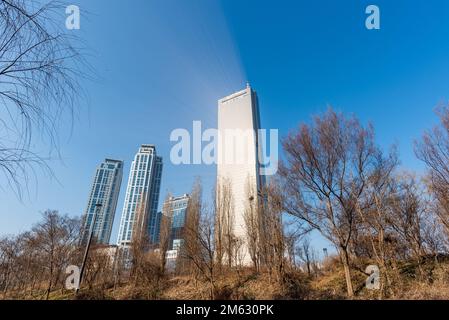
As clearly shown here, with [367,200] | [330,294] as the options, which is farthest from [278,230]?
[367,200]

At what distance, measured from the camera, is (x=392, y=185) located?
11852 mm

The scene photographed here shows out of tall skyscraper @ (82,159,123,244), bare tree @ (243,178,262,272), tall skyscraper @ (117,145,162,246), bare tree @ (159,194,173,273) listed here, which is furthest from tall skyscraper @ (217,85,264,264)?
tall skyscraper @ (82,159,123,244)

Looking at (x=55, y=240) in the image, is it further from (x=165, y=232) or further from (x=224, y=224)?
(x=224, y=224)

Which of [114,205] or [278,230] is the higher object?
[114,205]

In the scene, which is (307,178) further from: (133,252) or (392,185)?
(133,252)

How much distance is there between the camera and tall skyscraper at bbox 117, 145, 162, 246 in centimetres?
7512

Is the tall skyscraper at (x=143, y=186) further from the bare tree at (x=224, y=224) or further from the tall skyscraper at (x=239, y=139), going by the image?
the bare tree at (x=224, y=224)

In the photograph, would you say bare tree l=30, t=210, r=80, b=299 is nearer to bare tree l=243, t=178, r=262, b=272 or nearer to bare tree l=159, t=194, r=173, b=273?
bare tree l=159, t=194, r=173, b=273

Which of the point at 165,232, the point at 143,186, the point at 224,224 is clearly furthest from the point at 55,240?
the point at 143,186

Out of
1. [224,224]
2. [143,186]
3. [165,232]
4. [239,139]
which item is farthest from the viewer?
[143,186]

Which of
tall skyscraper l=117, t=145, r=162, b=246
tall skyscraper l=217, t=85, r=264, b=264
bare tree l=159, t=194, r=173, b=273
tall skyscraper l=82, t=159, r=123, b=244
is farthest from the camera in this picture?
tall skyscraper l=117, t=145, r=162, b=246

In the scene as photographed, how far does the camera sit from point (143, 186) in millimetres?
80125
